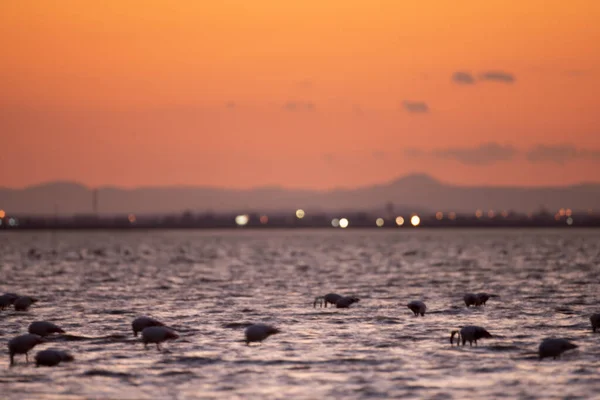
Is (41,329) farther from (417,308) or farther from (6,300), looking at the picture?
(417,308)

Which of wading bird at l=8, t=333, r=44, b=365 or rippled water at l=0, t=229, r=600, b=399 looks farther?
wading bird at l=8, t=333, r=44, b=365

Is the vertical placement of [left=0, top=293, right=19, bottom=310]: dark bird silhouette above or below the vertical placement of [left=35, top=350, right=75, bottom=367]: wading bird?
above

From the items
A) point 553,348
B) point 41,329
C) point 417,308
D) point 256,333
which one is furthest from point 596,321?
point 41,329

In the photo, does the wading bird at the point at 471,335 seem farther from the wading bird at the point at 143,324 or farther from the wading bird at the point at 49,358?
the wading bird at the point at 49,358

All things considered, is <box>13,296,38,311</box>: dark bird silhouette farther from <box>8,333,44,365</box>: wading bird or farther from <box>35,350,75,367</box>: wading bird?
<box>35,350,75,367</box>: wading bird

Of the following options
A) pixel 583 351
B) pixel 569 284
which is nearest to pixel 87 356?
pixel 583 351

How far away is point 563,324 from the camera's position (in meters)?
38.5

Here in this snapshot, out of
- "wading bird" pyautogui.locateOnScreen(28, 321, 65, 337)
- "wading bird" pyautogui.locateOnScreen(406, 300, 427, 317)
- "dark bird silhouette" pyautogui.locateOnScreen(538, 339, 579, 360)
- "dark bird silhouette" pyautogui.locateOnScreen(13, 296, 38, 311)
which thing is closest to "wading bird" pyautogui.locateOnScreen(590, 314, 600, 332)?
"dark bird silhouette" pyautogui.locateOnScreen(538, 339, 579, 360)

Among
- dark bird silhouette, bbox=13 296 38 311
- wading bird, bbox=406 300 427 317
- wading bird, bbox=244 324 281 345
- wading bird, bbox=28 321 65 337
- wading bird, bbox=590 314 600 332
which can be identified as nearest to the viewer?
wading bird, bbox=244 324 281 345

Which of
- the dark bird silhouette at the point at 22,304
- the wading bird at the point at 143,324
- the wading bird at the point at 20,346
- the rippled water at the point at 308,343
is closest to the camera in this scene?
the rippled water at the point at 308,343

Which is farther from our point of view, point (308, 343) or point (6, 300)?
point (6, 300)

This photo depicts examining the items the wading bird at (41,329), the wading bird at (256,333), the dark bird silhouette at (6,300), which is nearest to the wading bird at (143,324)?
the wading bird at (41,329)

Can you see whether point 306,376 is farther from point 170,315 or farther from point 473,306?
point 473,306

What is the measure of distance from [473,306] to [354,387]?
22.8m
